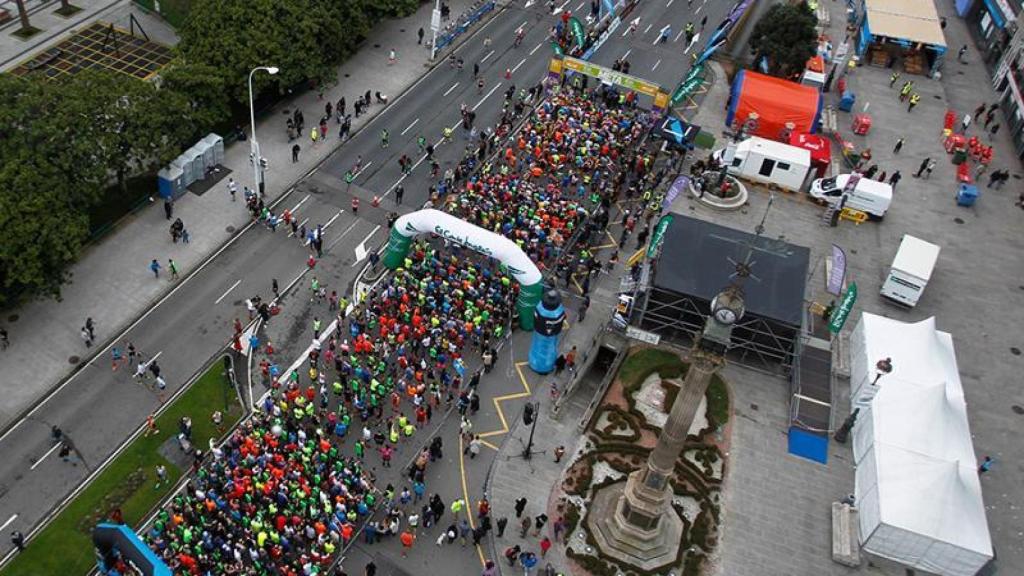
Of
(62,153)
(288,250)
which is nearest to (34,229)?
(62,153)

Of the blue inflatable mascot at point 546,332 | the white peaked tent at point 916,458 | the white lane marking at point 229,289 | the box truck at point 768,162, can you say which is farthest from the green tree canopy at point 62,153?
the white peaked tent at point 916,458

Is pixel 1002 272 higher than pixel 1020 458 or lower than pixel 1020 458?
higher

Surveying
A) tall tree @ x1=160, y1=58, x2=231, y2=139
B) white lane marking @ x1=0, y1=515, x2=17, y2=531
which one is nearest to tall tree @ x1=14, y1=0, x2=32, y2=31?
tall tree @ x1=160, y1=58, x2=231, y2=139

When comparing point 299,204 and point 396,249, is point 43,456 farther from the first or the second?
point 299,204

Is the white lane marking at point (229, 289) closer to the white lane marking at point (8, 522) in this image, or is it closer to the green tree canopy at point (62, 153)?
the green tree canopy at point (62, 153)

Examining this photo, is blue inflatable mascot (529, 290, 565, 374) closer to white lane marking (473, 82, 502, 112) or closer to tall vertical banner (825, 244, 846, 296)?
tall vertical banner (825, 244, 846, 296)

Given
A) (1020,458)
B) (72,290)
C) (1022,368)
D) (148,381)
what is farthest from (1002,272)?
(72,290)

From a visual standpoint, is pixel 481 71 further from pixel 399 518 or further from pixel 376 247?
pixel 399 518
